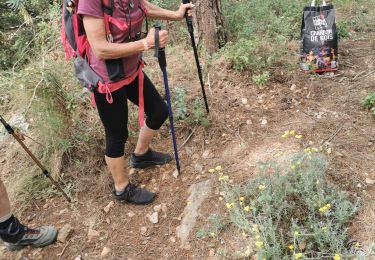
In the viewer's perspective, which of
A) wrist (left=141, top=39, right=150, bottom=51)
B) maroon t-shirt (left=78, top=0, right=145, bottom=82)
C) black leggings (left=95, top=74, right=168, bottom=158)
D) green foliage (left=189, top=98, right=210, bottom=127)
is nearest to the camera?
maroon t-shirt (left=78, top=0, right=145, bottom=82)

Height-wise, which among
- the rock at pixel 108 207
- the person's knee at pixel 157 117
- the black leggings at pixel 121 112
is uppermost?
the black leggings at pixel 121 112

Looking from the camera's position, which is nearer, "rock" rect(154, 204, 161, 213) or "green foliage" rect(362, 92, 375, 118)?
"rock" rect(154, 204, 161, 213)

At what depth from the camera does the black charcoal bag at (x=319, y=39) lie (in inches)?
192

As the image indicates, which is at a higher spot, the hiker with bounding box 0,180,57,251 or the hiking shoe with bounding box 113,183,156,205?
the hiker with bounding box 0,180,57,251

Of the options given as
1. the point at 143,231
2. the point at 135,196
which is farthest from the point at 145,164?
the point at 143,231

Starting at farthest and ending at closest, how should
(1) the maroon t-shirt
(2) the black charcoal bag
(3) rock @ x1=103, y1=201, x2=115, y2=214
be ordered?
(2) the black charcoal bag
(3) rock @ x1=103, y1=201, x2=115, y2=214
(1) the maroon t-shirt

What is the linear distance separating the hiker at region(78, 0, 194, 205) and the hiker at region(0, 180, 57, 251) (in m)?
0.79

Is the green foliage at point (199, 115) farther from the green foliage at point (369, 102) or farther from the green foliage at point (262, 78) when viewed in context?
the green foliage at point (369, 102)

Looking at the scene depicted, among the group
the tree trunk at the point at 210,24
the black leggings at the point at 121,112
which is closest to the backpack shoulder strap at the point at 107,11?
the black leggings at the point at 121,112

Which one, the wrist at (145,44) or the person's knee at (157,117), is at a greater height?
the wrist at (145,44)

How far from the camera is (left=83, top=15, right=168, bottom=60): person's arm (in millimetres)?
2757

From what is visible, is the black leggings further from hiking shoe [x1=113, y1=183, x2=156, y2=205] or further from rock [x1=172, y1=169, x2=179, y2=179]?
rock [x1=172, y1=169, x2=179, y2=179]

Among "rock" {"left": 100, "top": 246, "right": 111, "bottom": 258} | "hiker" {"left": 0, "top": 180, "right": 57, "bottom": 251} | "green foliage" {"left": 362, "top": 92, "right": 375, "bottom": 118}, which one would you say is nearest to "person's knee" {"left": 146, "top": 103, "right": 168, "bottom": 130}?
"rock" {"left": 100, "top": 246, "right": 111, "bottom": 258}

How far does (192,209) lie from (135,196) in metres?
0.67
